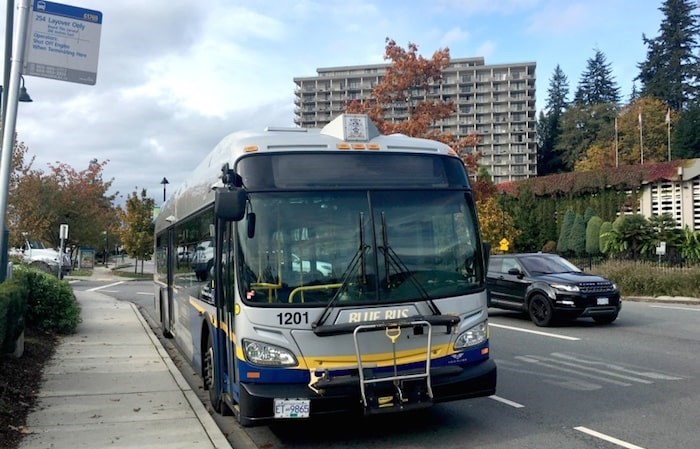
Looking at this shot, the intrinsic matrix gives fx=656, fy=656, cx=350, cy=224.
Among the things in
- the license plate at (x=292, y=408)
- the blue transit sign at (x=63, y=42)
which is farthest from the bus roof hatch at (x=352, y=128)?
the blue transit sign at (x=63, y=42)

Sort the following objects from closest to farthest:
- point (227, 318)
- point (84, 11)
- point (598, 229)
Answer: point (227, 318)
point (84, 11)
point (598, 229)

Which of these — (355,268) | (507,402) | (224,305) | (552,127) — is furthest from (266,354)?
(552,127)

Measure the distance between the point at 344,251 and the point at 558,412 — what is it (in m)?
3.21

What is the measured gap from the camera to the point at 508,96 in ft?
481

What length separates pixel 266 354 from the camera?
562 cm

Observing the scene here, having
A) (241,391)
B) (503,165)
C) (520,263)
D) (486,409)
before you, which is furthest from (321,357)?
(503,165)

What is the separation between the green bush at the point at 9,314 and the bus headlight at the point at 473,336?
4925 millimetres

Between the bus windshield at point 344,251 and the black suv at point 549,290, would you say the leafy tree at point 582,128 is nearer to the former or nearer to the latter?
the black suv at point 549,290

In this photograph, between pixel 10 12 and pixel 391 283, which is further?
pixel 10 12

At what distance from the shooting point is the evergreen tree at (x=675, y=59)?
3346 inches

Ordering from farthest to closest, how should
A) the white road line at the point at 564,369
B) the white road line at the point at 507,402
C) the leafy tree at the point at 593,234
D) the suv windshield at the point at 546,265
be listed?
the leafy tree at the point at 593,234
the suv windshield at the point at 546,265
the white road line at the point at 564,369
the white road line at the point at 507,402

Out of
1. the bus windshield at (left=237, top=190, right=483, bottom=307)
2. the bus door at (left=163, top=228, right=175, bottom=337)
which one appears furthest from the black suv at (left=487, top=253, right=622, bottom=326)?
the bus windshield at (left=237, top=190, right=483, bottom=307)

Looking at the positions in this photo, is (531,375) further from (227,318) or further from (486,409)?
(227,318)

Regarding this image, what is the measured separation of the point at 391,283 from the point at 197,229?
3.39 meters
